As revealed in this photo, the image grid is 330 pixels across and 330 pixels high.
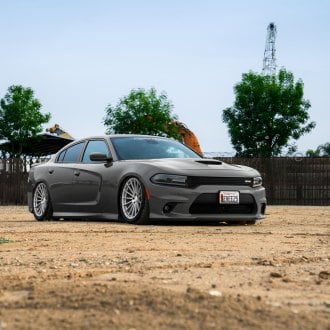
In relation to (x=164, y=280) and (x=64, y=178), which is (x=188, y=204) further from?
(x=164, y=280)

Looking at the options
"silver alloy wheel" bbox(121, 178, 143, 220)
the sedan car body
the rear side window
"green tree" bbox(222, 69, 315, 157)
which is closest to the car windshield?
the sedan car body

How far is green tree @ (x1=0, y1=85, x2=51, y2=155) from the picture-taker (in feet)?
186

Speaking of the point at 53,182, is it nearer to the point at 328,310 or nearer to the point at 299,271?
the point at 299,271

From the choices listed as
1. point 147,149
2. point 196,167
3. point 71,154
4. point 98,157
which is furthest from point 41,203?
point 196,167

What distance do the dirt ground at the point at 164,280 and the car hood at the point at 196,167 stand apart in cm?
167

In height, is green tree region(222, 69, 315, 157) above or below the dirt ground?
above

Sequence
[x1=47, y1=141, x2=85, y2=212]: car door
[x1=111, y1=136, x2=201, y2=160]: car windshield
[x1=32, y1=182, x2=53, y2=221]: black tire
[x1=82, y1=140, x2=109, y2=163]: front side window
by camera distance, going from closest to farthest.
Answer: [x1=111, y1=136, x2=201, y2=160]: car windshield, [x1=82, y1=140, x2=109, y2=163]: front side window, [x1=47, y1=141, x2=85, y2=212]: car door, [x1=32, y1=182, x2=53, y2=221]: black tire

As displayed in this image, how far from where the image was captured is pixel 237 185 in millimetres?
13227

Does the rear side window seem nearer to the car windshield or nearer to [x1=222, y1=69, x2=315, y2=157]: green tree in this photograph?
the car windshield

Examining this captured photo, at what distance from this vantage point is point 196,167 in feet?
43.0

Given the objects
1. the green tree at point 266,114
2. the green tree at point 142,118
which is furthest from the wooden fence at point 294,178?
the green tree at point 266,114

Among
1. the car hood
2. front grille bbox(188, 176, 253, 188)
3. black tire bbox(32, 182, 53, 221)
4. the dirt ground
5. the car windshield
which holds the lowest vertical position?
the dirt ground

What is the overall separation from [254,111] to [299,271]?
206 feet

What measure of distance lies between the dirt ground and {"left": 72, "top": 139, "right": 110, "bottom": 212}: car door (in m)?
2.54
